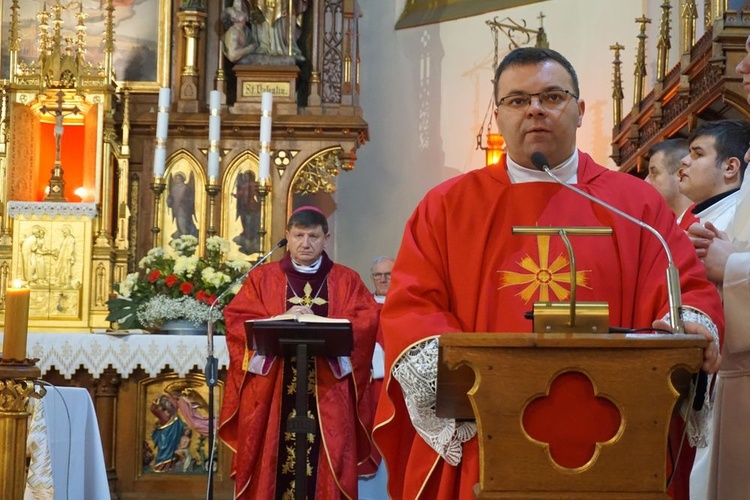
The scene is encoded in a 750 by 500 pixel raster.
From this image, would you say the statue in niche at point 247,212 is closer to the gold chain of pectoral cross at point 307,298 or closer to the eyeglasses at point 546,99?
the gold chain of pectoral cross at point 307,298

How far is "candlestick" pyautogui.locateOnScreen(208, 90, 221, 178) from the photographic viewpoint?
8.70 meters

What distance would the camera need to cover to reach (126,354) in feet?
24.1

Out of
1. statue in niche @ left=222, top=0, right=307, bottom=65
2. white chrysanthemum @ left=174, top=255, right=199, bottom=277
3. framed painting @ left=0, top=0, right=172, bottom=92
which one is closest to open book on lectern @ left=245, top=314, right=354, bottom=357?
white chrysanthemum @ left=174, top=255, right=199, bottom=277

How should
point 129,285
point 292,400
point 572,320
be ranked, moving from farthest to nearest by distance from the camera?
point 129,285 < point 292,400 < point 572,320

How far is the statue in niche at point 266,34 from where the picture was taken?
31.9 ft

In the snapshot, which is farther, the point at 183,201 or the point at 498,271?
the point at 183,201

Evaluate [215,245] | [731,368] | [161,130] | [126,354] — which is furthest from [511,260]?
[161,130]

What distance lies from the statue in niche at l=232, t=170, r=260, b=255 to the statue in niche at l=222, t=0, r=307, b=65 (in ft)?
3.34

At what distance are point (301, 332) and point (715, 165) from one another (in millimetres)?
2307

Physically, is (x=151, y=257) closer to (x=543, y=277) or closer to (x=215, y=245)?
(x=215, y=245)

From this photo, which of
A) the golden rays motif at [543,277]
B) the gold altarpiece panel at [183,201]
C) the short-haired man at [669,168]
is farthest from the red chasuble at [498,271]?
the gold altarpiece panel at [183,201]

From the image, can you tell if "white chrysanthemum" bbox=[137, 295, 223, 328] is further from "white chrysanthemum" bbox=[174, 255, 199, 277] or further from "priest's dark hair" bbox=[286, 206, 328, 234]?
"priest's dark hair" bbox=[286, 206, 328, 234]

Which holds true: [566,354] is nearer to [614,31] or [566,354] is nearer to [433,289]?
[433,289]

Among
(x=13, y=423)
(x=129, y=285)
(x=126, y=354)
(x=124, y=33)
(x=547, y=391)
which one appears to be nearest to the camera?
(x=547, y=391)
